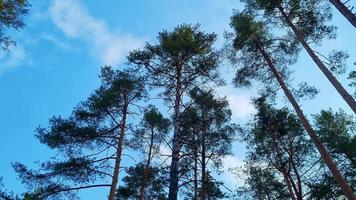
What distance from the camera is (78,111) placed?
1483 cm

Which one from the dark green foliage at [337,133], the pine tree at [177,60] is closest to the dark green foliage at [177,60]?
the pine tree at [177,60]

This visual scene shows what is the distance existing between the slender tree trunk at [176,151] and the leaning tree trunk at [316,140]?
3669 mm

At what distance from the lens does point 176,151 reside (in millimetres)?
12766

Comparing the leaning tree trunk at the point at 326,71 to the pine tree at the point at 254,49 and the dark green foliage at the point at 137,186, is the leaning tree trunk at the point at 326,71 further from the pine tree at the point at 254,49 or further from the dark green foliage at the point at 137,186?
the dark green foliage at the point at 137,186

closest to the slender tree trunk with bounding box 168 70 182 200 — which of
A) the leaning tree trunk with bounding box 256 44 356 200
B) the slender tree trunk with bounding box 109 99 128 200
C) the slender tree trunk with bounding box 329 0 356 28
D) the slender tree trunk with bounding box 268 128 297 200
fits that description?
the slender tree trunk with bounding box 109 99 128 200

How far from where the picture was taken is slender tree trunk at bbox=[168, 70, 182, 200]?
1165 cm

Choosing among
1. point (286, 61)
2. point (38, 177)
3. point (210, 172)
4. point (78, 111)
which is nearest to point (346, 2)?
point (286, 61)

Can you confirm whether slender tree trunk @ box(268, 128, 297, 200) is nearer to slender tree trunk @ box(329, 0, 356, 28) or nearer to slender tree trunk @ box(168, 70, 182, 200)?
slender tree trunk @ box(168, 70, 182, 200)

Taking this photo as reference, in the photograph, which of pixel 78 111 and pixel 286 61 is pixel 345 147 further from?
pixel 78 111

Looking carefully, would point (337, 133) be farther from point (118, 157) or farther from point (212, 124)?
point (118, 157)

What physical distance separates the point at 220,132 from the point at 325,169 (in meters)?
4.78

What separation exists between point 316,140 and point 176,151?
176 inches

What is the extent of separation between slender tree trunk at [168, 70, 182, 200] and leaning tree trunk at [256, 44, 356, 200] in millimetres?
3669

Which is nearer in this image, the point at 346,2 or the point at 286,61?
the point at 346,2
